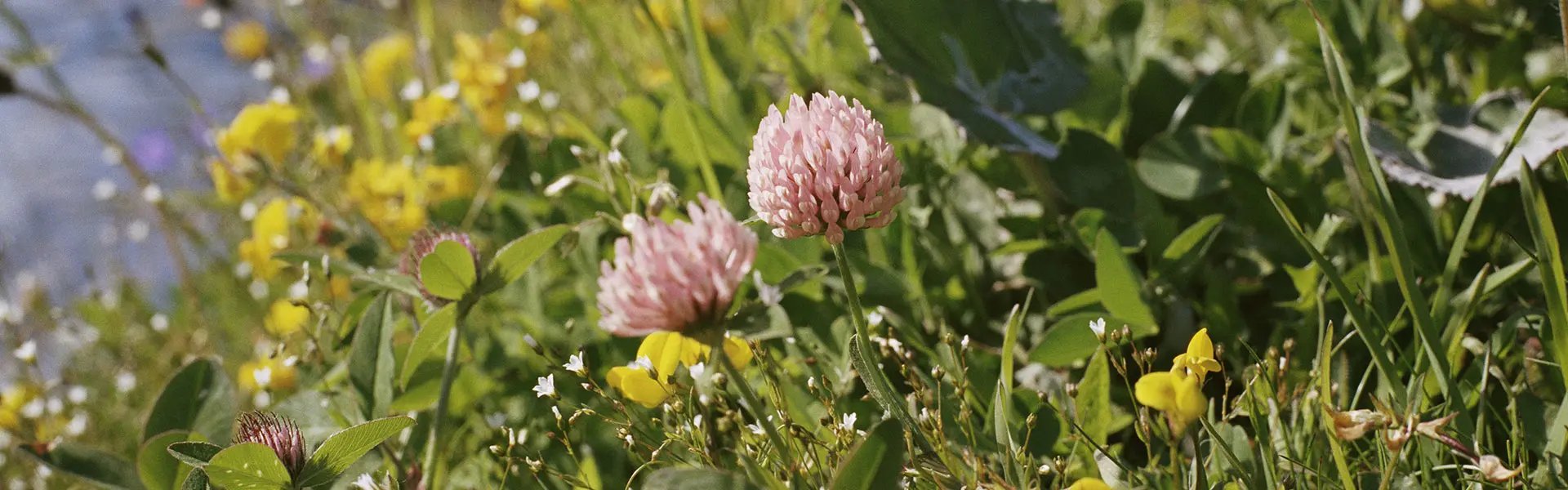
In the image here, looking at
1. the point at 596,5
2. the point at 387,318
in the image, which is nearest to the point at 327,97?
the point at 596,5

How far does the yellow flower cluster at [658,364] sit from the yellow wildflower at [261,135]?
1084mm

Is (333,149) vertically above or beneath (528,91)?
beneath

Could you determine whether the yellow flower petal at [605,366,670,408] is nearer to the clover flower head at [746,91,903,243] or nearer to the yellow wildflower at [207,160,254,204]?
the clover flower head at [746,91,903,243]

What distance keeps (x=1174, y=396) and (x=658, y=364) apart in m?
0.42

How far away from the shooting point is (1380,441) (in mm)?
814

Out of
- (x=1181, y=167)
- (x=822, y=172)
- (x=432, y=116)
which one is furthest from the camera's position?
(x=432, y=116)

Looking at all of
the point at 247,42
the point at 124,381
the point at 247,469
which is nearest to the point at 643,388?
the point at 247,469

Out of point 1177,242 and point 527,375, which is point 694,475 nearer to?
point 1177,242

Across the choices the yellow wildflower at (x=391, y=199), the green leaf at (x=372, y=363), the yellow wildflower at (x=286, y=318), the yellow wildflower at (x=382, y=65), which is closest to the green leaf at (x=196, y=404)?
the green leaf at (x=372, y=363)

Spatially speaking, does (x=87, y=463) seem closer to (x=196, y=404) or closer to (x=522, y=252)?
(x=196, y=404)

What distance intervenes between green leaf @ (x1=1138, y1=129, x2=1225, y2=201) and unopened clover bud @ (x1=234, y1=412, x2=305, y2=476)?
2.94 ft

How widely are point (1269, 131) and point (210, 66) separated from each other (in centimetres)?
466

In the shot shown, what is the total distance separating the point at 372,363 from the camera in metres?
1.11

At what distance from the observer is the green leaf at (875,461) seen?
2.22 ft
